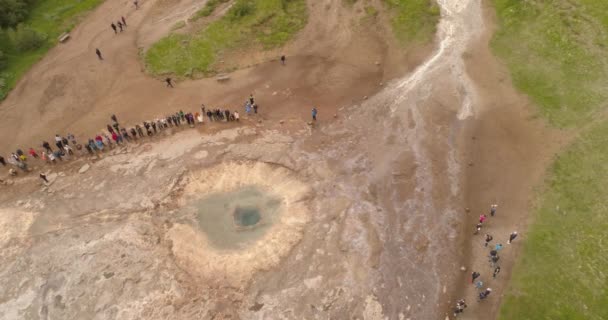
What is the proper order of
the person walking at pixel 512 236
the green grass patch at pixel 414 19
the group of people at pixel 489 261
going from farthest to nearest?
the green grass patch at pixel 414 19 < the person walking at pixel 512 236 < the group of people at pixel 489 261

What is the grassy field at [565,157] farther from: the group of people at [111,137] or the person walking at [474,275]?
the group of people at [111,137]

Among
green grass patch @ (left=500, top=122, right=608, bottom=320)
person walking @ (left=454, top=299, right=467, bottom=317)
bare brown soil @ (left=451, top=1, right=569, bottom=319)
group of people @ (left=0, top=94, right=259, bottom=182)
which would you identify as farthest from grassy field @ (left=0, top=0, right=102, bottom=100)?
green grass patch @ (left=500, top=122, right=608, bottom=320)

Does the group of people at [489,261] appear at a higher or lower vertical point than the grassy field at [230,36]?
lower

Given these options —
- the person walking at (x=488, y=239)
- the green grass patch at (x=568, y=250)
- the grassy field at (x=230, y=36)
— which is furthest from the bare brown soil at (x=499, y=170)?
the grassy field at (x=230, y=36)

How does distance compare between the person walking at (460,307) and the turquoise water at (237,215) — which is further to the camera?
the turquoise water at (237,215)

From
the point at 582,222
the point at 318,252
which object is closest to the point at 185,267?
the point at 318,252
